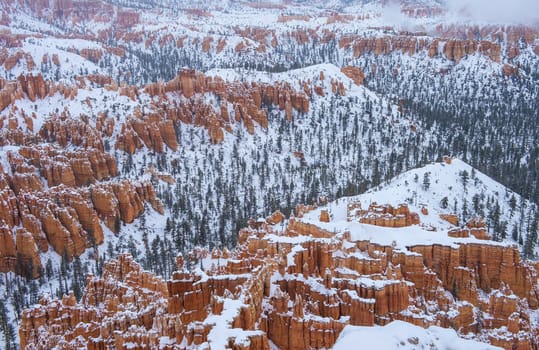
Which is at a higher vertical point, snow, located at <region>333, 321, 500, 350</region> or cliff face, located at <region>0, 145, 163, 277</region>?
snow, located at <region>333, 321, 500, 350</region>

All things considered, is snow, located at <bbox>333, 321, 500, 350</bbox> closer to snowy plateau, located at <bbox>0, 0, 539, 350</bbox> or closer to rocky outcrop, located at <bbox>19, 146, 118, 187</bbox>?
snowy plateau, located at <bbox>0, 0, 539, 350</bbox>

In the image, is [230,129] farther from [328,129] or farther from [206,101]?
[328,129]

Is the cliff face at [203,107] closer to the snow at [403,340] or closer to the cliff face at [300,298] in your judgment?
the cliff face at [300,298]

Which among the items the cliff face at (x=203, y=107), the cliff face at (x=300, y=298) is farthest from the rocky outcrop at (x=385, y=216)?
the cliff face at (x=203, y=107)

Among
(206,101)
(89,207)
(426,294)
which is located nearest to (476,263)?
(426,294)

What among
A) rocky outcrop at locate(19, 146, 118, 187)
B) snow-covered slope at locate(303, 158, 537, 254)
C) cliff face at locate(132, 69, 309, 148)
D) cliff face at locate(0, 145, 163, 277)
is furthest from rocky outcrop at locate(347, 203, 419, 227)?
cliff face at locate(132, 69, 309, 148)
